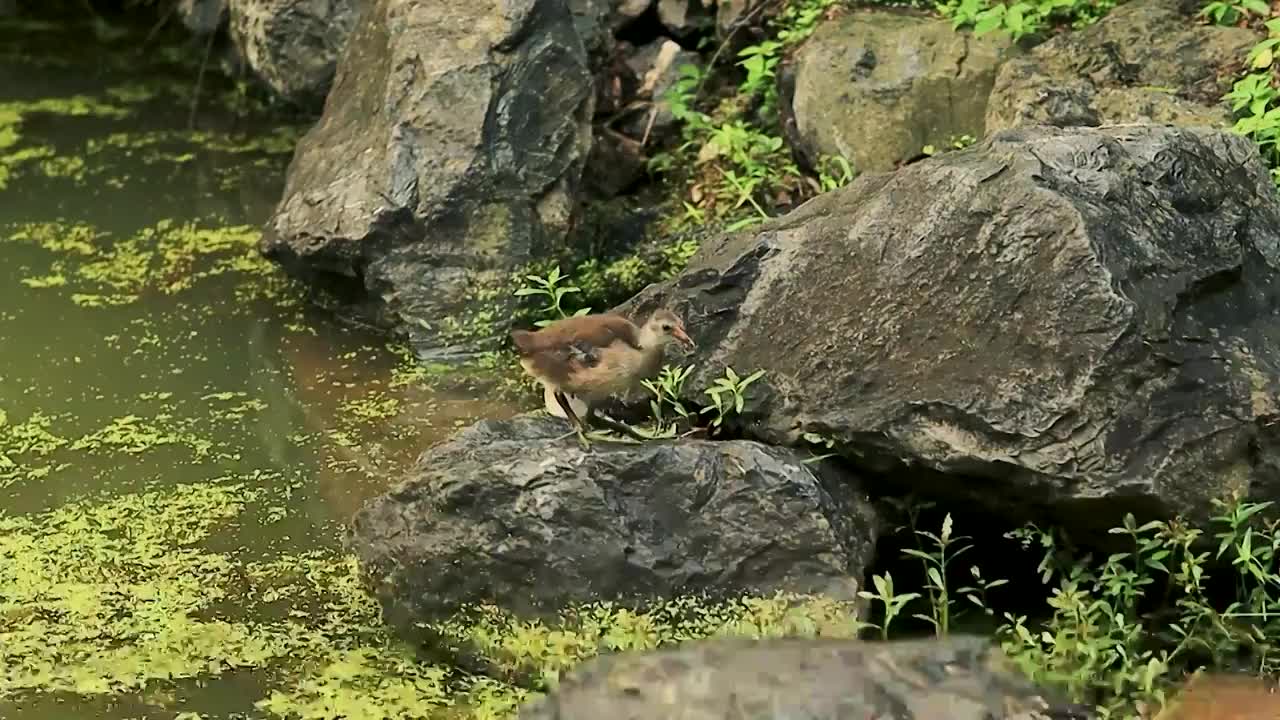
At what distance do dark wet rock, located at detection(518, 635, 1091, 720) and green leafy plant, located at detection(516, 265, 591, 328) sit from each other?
2330mm

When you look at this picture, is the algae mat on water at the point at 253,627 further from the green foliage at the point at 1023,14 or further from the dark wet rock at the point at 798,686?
the green foliage at the point at 1023,14

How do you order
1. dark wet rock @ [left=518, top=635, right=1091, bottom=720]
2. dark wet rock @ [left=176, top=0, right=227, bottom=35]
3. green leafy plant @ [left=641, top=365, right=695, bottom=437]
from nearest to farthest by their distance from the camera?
1. dark wet rock @ [left=518, top=635, right=1091, bottom=720]
2. green leafy plant @ [left=641, top=365, right=695, bottom=437]
3. dark wet rock @ [left=176, top=0, right=227, bottom=35]

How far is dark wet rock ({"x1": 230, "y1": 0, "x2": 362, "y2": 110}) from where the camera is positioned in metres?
7.23

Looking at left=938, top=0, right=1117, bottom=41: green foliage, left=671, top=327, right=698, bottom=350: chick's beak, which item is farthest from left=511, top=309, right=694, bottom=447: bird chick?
left=938, top=0, right=1117, bottom=41: green foliage

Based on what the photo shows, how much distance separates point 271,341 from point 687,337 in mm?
2251

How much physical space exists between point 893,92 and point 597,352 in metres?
2.43

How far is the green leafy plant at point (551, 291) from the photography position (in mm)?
5250

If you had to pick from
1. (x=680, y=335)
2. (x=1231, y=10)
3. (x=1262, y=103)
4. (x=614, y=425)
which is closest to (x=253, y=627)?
(x=614, y=425)

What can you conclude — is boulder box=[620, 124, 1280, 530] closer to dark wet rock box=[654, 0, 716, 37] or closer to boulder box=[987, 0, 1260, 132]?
boulder box=[987, 0, 1260, 132]

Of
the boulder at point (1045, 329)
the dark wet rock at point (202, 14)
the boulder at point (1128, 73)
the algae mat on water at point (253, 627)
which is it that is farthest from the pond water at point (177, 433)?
the boulder at point (1128, 73)

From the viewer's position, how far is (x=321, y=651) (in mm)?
3893

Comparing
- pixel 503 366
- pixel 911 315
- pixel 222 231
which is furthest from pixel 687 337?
pixel 222 231

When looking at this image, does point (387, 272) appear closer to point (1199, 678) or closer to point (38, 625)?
point (38, 625)

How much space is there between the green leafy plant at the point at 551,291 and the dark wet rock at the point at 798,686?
2330 millimetres
